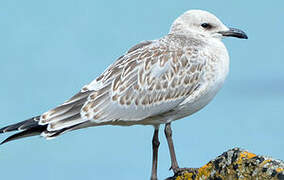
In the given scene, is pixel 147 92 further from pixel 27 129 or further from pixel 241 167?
pixel 241 167

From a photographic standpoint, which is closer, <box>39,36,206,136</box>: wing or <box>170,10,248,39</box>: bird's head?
<box>39,36,206,136</box>: wing

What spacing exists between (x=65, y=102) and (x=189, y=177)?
2598 mm

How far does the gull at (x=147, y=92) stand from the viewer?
10297 millimetres

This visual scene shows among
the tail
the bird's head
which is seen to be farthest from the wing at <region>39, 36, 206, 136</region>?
the bird's head

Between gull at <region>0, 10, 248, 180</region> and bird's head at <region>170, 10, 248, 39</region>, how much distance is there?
1.34 feet

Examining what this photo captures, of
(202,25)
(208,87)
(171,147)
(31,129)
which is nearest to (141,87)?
(208,87)

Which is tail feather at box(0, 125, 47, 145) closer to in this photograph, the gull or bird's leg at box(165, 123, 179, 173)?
the gull

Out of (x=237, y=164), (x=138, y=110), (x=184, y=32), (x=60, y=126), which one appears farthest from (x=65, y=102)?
(x=237, y=164)

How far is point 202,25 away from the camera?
37.8 feet

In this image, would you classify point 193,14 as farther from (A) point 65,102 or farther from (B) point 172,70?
(A) point 65,102

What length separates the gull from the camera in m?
10.3

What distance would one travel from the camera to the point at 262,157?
338 inches

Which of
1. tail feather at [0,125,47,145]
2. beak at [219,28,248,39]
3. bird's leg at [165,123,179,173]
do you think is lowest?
bird's leg at [165,123,179,173]

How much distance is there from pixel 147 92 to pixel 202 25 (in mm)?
1887
